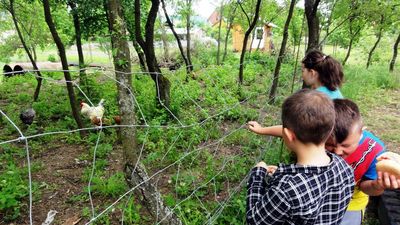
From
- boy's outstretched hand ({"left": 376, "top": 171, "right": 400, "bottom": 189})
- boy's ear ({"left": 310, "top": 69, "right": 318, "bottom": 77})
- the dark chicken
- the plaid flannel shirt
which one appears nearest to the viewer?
the plaid flannel shirt

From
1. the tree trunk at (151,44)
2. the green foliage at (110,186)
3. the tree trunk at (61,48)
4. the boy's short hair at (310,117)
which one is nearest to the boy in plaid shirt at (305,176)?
the boy's short hair at (310,117)

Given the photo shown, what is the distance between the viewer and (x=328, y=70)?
2.11 metres

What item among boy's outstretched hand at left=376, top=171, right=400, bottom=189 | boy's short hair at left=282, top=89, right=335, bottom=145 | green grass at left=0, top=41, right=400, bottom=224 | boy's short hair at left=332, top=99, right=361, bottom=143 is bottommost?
green grass at left=0, top=41, right=400, bottom=224

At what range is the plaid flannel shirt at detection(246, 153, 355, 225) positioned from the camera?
1.14m

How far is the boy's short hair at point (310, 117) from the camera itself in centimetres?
116

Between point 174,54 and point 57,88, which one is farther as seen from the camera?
point 174,54

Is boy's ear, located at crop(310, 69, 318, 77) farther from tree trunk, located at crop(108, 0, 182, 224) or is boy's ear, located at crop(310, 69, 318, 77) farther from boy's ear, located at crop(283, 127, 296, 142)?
tree trunk, located at crop(108, 0, 182, 224)

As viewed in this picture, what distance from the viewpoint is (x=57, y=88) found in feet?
26.3

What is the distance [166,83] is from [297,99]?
4.34 m

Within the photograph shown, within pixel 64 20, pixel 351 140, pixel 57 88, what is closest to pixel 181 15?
pixel 64 20

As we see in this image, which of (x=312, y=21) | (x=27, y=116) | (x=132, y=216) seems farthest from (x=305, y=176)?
(x=27, y=116)

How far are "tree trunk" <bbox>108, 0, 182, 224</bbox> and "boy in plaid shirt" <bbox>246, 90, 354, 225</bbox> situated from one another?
983 millimetres

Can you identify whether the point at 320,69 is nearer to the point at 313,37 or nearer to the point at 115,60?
the point at 115,60

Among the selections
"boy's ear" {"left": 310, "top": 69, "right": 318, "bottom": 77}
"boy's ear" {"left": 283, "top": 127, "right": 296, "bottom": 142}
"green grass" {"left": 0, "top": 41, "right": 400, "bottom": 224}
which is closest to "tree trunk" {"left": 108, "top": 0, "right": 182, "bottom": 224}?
"green grass" {"left": 0, "top": 41, "right": 400, "bottom": 224}
